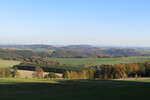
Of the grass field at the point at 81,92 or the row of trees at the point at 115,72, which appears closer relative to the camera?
the grass field at the point at 81,92

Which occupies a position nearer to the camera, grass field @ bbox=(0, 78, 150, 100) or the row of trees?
grass field @ bbox=(0, 78, 150, 100)

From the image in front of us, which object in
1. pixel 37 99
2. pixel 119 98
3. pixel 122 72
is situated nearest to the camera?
pixel 119 98

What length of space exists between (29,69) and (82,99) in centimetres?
10571

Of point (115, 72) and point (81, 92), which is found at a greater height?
point (81, 92)

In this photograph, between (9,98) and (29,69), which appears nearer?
(9,98)

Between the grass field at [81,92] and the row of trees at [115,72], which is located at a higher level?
the grass field at [81,92]

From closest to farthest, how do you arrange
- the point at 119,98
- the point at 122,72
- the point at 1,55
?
the point at 119,98 < the point at 122,72 < the point at 1,55

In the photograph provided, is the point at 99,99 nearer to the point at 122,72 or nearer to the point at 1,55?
the point at 122,72

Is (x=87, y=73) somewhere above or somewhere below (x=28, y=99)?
below

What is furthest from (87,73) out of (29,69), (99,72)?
(29,69)

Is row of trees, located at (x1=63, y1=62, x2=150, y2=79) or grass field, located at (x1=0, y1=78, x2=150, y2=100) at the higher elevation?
grass field, located at (x1=0, y1=78, x2=150, y2=100)

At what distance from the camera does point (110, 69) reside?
3664 inches

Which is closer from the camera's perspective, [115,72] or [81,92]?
[81,92]

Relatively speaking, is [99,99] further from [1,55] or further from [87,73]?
[1,55]
